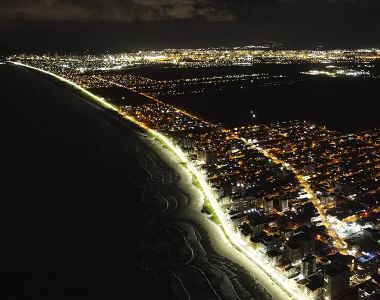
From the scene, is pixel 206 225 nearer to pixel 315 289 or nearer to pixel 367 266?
pixel 315 289

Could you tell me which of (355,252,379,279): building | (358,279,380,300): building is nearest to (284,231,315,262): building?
(355,252,379,279): building

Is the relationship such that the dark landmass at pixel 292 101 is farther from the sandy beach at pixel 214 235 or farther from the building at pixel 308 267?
the building at pixel 308 267

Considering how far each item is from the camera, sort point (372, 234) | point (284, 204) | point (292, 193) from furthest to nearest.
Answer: point (292, 193) < point (284, 204) < point (372, 234)

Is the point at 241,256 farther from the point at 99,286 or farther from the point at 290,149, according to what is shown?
the point at 290,149

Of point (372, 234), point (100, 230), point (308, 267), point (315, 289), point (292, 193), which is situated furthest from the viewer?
point (292, 193)

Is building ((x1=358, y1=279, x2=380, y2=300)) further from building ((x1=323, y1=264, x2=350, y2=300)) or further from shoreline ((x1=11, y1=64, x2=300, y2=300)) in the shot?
shoreline ((x1=11, y1=64, x2=300, y2=300))

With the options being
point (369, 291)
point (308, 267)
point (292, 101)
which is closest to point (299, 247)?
point (308, 267)
